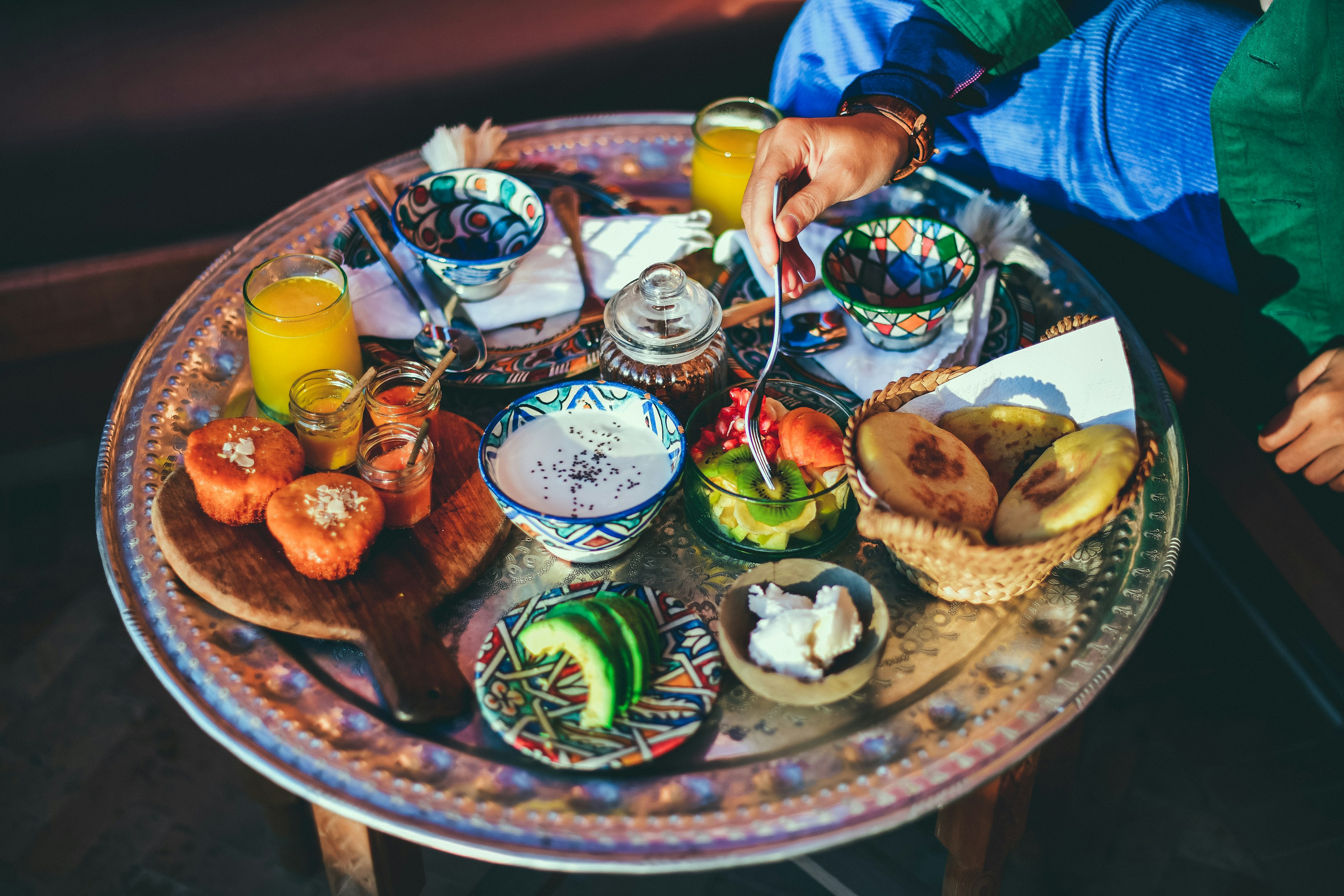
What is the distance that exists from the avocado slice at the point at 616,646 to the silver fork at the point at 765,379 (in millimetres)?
322

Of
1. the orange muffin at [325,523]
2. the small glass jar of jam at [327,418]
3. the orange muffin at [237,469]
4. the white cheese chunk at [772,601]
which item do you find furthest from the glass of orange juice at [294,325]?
the white cheese chunk at [772,601]

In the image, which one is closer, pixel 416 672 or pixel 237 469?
pixel 416 672

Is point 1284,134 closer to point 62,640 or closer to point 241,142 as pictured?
point 241,142

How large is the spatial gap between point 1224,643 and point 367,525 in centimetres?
234

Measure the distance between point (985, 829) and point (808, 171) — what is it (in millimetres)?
1163

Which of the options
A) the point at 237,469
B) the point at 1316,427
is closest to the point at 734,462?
the point at 237,469

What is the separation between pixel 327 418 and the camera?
1.48m

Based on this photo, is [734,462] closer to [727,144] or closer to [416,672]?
[416,672]

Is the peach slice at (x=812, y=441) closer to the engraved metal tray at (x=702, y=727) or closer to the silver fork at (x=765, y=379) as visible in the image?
the silver fork at (x=765, y=379)

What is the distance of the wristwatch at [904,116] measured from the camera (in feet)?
6.06

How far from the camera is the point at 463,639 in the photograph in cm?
139

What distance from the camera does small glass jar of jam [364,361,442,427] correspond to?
1531mm

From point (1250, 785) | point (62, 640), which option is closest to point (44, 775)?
point (62, 640)

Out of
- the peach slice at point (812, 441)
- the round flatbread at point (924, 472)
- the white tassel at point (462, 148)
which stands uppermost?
the white tassel at point (462, 148)
